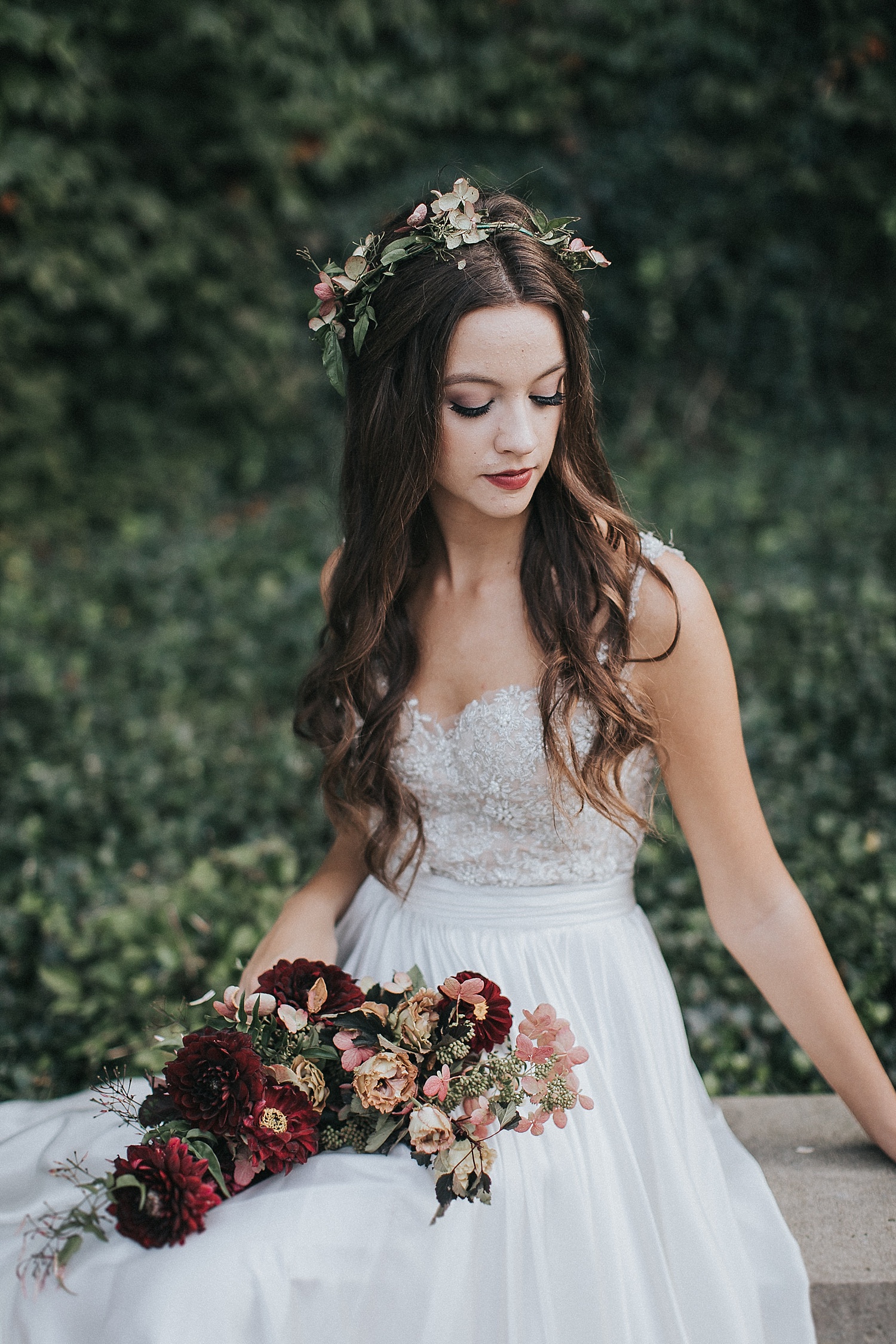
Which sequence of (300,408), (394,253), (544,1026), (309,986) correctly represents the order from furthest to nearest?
(300,408)
(394,253)
(309,986)
(544,1026)

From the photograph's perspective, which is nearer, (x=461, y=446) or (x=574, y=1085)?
(x=574, y=1085)

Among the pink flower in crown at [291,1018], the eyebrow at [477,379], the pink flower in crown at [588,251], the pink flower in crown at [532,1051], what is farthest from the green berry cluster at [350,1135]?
the pink flower in crown at [588,251]

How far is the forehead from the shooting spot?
153cm

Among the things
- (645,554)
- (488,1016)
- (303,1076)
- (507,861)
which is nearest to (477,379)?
(645,554)

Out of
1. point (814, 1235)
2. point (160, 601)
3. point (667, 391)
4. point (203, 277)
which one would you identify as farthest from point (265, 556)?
point (814, 1235)

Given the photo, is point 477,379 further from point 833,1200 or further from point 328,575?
point 833,1200

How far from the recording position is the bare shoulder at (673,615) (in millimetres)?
1650

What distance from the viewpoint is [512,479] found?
1.59 m

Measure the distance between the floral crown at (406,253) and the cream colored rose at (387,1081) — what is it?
101cm

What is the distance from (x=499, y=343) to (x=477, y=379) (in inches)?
2.3

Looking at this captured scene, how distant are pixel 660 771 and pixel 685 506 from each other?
13.8 ft

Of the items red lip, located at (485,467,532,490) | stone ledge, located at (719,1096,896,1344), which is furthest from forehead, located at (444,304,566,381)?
stone ledge, located at (719,1096,896,1344)

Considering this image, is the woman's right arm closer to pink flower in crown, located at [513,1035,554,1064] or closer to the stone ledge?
pink flower in crown, located at [513,1035,554,1064]

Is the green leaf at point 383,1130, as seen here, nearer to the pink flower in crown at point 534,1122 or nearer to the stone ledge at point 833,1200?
the pink flower in crown at point 534,1122
